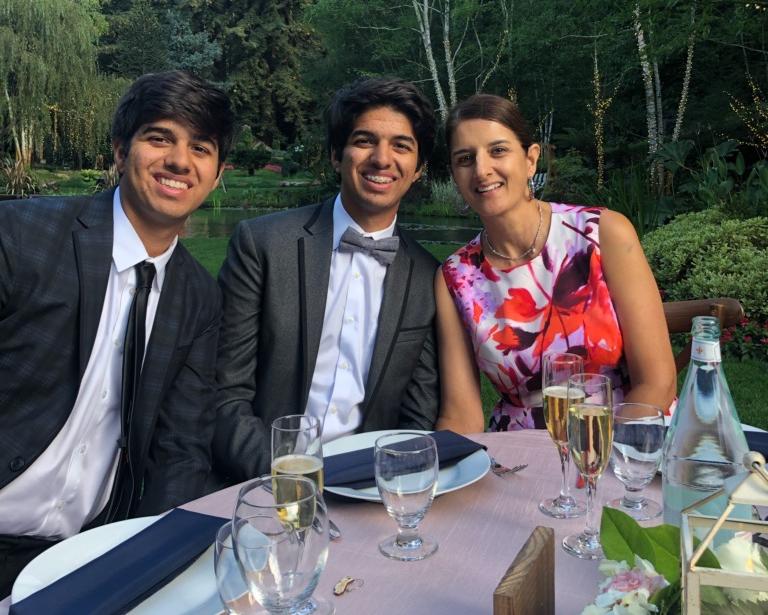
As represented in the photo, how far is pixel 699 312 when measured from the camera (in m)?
2.47

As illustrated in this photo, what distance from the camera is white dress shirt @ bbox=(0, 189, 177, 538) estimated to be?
6.01 feet

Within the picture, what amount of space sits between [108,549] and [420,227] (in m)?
14.4

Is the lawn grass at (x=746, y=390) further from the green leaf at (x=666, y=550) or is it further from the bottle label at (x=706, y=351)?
the green leaf at (x=666, y=550)

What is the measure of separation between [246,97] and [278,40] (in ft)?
12.7

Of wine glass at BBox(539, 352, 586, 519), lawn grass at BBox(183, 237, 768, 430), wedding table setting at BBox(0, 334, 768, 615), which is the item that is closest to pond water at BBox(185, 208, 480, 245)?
lawn grass at BBox(183, 237, 768, 430)

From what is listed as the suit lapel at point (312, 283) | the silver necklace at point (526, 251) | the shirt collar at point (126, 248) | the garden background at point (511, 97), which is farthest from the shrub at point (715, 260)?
the shirt collar at point (126, 248)

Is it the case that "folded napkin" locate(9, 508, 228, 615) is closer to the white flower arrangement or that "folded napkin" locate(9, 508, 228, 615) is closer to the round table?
the round table

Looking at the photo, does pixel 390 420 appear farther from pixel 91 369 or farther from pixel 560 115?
pixel 560 115

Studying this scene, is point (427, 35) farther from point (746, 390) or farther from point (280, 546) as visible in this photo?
point (280, 546)

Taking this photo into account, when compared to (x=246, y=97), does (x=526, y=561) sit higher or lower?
lower

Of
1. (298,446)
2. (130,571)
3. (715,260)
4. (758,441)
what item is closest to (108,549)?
(130,571)

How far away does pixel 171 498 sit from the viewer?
72.9 inches

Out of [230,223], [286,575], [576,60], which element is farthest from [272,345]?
[576,60]

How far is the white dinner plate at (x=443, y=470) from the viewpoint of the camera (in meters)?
1.26
